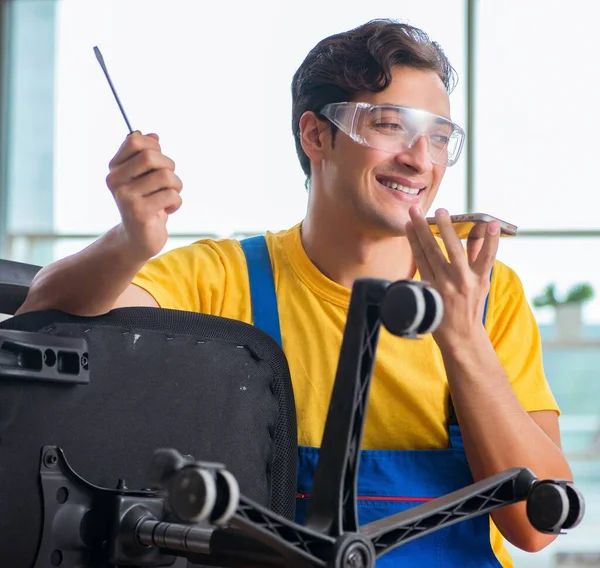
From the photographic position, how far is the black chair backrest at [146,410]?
890mm

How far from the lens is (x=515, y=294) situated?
Result: 1526 millimetres

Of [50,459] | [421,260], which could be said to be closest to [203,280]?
[421,260]

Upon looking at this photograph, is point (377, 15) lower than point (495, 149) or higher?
higher

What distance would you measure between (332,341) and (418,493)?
0.89 feet

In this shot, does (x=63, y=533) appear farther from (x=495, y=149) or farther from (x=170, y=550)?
(x=495, y=149)

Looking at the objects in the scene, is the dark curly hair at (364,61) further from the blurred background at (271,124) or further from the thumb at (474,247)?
the blurred background at (271,124)

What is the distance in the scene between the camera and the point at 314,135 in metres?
1.71

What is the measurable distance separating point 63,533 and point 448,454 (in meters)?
0.66

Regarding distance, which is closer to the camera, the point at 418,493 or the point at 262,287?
the point at 418,493

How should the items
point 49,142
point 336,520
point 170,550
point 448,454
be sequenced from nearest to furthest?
point 336,520 < point 170,550 < point 448,454 < point 49,142

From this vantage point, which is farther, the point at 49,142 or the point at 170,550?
the point at 49,142

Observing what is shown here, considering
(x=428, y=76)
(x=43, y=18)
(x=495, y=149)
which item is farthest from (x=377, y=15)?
(x=428, y=76)

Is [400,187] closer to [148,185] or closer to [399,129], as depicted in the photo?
[399,129]

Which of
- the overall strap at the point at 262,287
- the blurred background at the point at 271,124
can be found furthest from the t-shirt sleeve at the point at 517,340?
the blurred background at the point at 271,124
